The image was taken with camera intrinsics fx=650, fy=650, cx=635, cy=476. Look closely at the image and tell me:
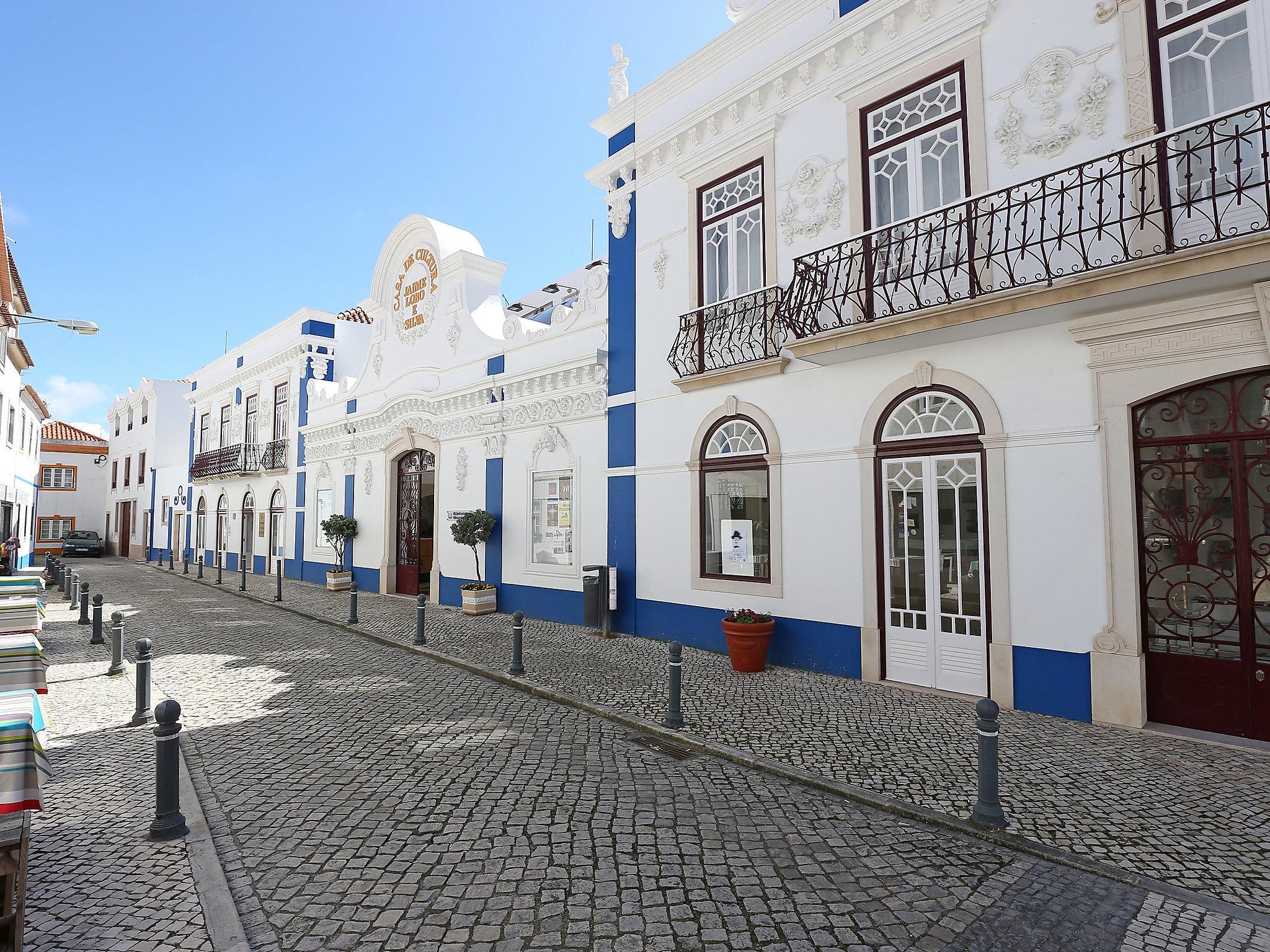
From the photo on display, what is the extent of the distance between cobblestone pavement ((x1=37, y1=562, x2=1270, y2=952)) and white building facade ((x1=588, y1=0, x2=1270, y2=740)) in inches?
127

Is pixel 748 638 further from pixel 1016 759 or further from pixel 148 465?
pixel 148 465

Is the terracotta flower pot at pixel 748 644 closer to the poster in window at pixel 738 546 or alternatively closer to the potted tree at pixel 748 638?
the potted tree at pixel 748 638

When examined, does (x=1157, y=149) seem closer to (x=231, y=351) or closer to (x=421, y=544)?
(x=421, y=544)

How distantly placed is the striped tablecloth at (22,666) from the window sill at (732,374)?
7.50m

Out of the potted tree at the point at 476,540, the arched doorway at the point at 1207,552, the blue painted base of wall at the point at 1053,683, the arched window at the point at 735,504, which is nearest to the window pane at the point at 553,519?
the potted tree at the point at 476,540

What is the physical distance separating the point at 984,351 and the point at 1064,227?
131 cm

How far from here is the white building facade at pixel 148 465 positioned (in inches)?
1225

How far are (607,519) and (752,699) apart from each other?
15.7 feet

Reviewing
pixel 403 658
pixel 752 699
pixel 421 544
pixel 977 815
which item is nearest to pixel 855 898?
pixel 977 815

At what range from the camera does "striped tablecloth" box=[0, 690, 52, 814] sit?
2.87m

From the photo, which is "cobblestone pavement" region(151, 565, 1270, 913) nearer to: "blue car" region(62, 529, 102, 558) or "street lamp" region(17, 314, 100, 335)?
"street lamp" region(17, 314, 100, 335)

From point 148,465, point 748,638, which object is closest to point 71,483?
point 148,465

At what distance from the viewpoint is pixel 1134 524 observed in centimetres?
594

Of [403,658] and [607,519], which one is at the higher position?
[607,519]
